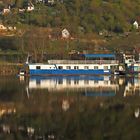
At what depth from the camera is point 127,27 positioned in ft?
206

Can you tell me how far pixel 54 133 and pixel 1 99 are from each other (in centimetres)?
812

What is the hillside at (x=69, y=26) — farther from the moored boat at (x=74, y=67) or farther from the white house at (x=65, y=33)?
the moored boat at (x=74, y=67)

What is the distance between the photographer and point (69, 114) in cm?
1767

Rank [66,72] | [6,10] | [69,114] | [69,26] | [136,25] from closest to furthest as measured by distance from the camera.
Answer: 1. [69,114]
2. [66,72]
3. [69,26]
4. [136,25]
5. [6,10]

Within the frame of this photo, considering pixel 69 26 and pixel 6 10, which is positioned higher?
pixel 6 10

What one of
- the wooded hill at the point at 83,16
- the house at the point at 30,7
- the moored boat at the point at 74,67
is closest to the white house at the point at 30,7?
the house at the point at 30,7

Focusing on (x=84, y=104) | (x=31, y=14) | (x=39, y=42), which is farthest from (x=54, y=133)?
(x=31, y=14)

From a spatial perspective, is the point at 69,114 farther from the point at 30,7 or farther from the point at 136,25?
the point at 30,7

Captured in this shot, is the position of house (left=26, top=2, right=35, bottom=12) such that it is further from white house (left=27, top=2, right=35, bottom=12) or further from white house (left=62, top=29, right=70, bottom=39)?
white house (left=62, top=29, right=70, bottom=39)

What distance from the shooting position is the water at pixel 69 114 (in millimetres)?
14547

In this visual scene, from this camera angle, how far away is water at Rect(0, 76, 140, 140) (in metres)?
14.5

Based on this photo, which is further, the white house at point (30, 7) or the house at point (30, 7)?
the white house at point (30, 7)

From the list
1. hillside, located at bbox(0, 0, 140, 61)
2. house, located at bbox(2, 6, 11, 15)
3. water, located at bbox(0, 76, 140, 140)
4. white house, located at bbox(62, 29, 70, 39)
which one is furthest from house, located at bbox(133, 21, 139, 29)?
water, located at bbox(0, 76, 140, 140)

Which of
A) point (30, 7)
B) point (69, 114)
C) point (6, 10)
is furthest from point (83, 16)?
point (69, 114)
